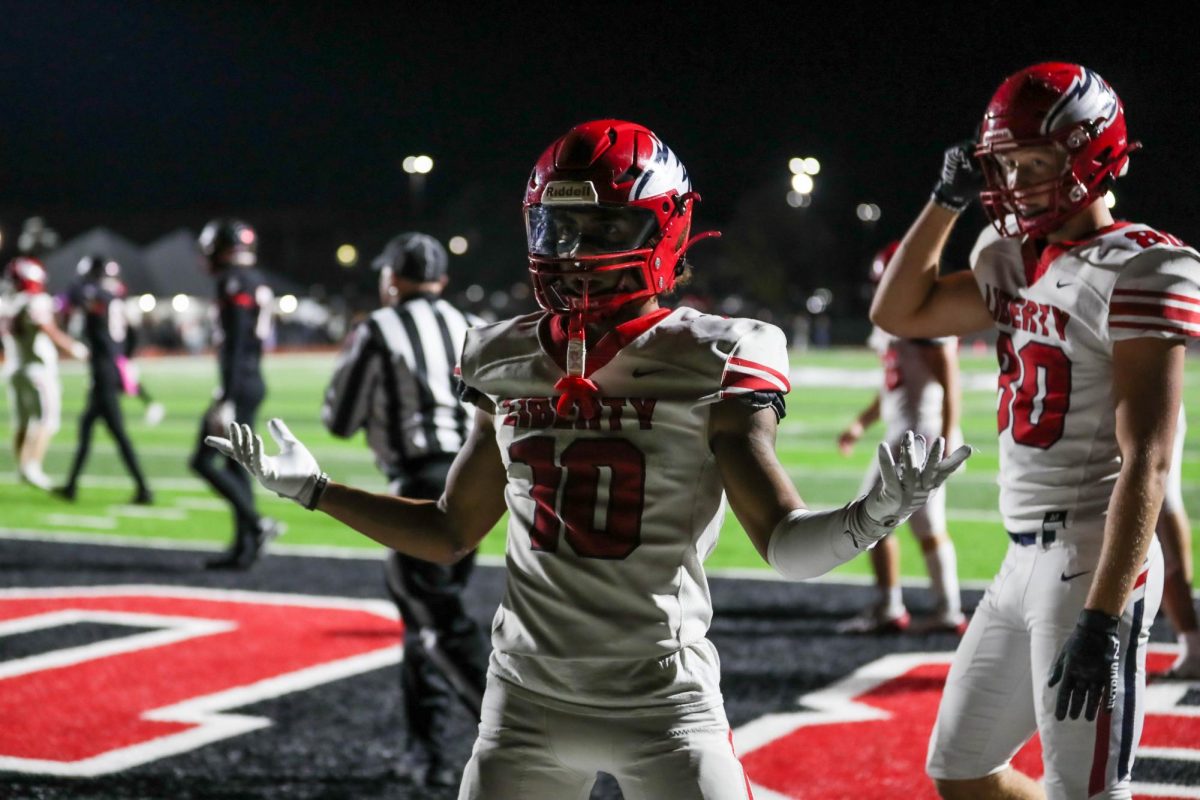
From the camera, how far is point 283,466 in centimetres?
263

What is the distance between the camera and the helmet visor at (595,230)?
2404mm

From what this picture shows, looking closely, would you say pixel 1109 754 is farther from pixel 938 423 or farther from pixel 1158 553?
pixel 938 423

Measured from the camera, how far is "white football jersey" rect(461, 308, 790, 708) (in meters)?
2.35

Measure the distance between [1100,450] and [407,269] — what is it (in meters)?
2.84

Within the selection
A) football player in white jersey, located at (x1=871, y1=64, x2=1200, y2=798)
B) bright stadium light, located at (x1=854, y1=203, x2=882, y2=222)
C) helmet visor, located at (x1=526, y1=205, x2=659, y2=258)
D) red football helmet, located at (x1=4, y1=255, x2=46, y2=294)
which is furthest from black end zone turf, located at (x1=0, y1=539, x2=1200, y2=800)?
bright stadium light, located at (x1=854, y1=203, x2=882, y2=222)

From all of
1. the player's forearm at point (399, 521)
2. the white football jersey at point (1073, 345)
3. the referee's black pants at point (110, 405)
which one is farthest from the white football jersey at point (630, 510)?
the referee's black pants at point (110, 405)

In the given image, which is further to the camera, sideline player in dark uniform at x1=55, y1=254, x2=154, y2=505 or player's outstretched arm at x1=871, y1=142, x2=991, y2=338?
sideline player in dark uniform at x1=55, y1=254, x2=154, y2=505

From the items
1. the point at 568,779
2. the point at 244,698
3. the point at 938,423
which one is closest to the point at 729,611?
Answer: the point at 938,423

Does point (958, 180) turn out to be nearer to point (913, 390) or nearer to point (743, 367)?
point (743, 367)

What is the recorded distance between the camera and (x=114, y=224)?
79688mm

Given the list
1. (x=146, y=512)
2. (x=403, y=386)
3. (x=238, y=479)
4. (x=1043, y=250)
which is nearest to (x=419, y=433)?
(x=403, y=386)

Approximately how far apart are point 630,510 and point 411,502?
540 millimetres

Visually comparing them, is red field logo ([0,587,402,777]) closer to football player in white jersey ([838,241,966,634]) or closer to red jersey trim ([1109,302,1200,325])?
football player in white jersey ([838,241,966,634])

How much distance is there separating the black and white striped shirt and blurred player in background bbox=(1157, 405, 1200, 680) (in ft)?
8.85
